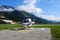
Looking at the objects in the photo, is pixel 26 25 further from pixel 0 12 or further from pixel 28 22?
pixel 0 12

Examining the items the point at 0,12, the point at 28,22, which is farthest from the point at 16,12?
the point at 28,22

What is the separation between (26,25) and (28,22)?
→ 1691 millimetres

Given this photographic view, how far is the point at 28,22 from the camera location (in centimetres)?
3356

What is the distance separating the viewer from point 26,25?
3203 centimetres

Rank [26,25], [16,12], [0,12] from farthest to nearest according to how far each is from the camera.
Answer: [16,12] → [0,12] → [26,25]

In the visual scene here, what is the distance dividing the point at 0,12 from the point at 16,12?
2249 cm

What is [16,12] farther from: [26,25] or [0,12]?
[26,25]

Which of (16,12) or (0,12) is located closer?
(0,12)

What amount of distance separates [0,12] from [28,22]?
77035 mm

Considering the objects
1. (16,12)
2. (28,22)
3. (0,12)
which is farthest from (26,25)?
(16,12)

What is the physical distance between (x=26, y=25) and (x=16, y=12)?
96937 mm

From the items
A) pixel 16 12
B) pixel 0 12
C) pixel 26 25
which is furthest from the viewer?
pixel 16 12

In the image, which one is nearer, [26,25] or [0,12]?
[26,25]

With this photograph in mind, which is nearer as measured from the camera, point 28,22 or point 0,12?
A: point 28,22
